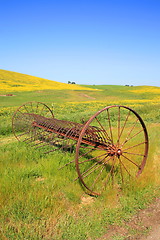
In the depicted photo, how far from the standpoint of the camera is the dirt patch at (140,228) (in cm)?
304

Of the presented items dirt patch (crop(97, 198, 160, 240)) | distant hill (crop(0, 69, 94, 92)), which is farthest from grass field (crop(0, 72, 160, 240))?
distant hill (crop(0, 69, 94, 92))

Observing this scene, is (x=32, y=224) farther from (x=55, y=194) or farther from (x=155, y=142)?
(x=155, y=142)

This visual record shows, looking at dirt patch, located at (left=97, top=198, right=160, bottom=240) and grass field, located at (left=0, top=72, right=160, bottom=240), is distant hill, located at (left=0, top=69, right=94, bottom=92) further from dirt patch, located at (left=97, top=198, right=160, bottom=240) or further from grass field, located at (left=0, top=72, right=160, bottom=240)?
dirt patch, located at (left=97, top=198, right=160, bottom=240)

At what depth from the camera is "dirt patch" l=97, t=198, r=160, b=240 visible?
3043 millimetres

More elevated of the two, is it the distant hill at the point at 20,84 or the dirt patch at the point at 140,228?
the distant hill at the point at 20,84

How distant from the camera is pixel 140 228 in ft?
10.6

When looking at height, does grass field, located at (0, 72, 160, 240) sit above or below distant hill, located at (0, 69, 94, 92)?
below

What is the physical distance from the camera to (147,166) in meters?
5.07

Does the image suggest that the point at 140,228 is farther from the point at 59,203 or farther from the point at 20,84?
the point at 20,84

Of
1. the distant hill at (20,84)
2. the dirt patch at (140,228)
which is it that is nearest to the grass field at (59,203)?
the dirt patch at (140,228)

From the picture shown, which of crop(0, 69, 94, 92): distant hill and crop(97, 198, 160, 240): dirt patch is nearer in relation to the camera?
crop(97, 198, 160, 240): dirt patch

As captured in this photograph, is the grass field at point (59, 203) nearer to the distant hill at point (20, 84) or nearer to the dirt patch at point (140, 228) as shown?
the dirt patch at point (140, 228)

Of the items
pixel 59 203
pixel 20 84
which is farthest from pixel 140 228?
pixel 20 84

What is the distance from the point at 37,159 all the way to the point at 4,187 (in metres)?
1.74
